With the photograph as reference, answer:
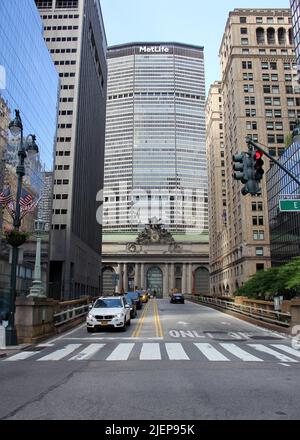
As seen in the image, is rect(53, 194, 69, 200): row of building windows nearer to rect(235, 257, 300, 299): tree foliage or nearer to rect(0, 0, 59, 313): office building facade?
rect(0, 0, 59, 313): office building facade

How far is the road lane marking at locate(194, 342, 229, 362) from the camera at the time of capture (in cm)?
1185

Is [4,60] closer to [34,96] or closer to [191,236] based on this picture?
[34,96]

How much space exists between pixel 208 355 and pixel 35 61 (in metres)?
62.4

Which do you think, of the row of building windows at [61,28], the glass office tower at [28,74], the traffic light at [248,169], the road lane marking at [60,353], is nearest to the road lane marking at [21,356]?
the road lane marking at [60,353]

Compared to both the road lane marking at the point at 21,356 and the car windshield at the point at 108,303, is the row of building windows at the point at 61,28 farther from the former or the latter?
the road lane marking at the point at 21,356

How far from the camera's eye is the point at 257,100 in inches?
3499

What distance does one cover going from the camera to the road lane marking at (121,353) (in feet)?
39.8

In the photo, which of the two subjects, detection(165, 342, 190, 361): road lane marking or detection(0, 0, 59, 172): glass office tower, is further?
detection(0, 0, 59, 172): glass office tower

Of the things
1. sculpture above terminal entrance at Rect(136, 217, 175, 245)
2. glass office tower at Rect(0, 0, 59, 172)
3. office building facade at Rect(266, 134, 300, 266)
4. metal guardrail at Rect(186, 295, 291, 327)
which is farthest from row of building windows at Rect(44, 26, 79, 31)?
sculpture above terminal entrance at Rect(136, 217, 175, 245)

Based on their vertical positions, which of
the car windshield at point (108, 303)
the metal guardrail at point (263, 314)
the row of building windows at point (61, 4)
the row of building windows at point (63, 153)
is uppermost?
the row of building windows at point (61, 4)

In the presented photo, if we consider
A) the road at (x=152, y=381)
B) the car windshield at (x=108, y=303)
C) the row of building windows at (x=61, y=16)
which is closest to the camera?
the road at (x=152, y=381)

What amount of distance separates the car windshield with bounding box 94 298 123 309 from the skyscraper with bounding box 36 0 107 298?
181 ft

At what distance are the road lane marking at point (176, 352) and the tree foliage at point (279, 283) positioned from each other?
385 inches
